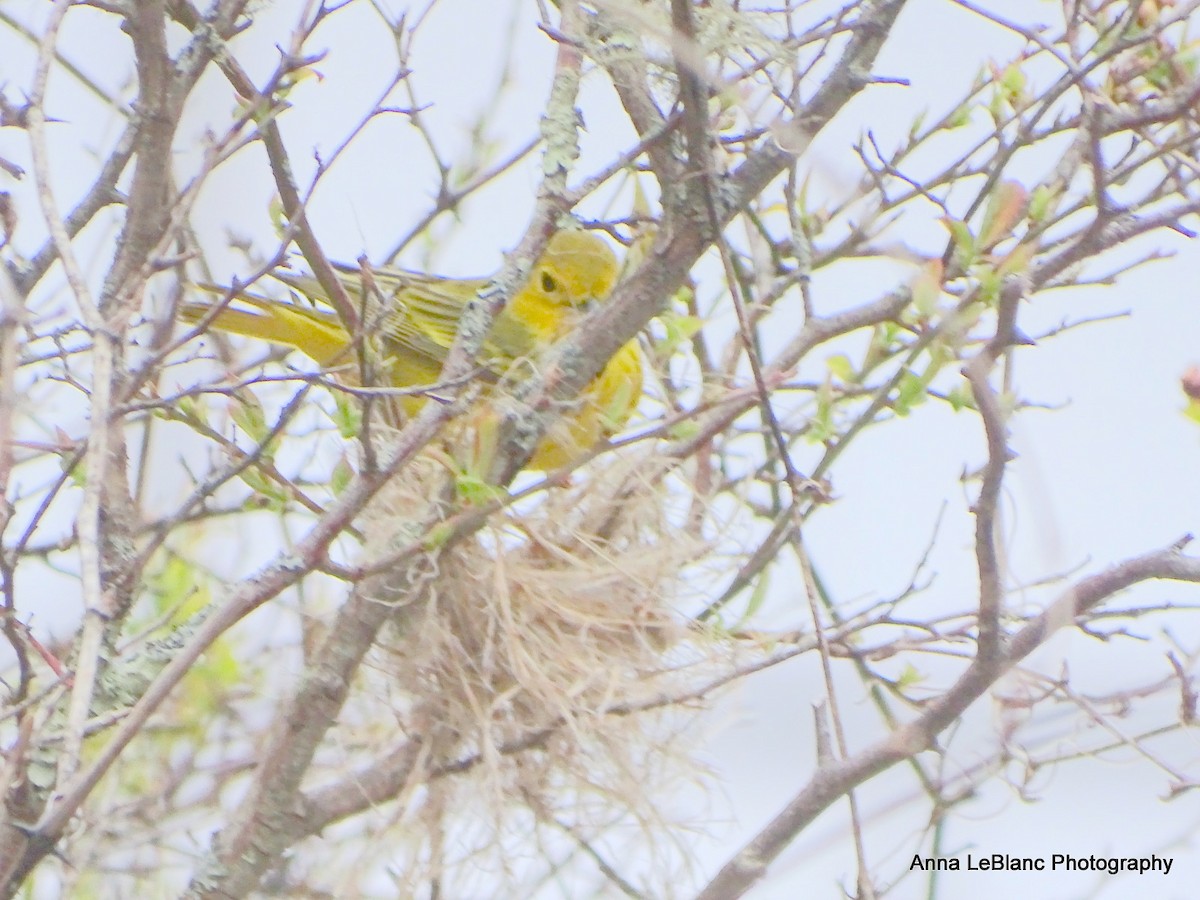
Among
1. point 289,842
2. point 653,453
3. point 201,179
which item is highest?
point 653,453

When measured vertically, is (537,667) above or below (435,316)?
below

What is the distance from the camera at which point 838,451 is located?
239 cm

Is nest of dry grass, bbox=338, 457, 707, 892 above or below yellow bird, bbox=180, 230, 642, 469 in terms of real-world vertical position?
below

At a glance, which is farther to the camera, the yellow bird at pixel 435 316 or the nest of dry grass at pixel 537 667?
the yellow bird at pixel 435 316

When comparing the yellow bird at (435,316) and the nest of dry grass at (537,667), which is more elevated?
the yellow bird at (435,316)

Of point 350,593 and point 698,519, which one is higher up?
point 698,519

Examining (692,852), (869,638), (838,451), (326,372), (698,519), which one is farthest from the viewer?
(869,638)

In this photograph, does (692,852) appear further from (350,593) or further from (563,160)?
(563,160)

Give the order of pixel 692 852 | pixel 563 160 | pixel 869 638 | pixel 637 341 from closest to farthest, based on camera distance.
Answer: pixel 563 160, pixel 692 852, pixel 637 341, pixel 869 638

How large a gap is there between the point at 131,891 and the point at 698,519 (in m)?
1.48

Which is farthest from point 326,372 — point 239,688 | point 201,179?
point 239,688

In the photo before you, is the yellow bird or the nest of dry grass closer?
the nest of dry grass

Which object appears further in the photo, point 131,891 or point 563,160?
point 131,891

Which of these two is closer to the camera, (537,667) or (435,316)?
(537,667)
